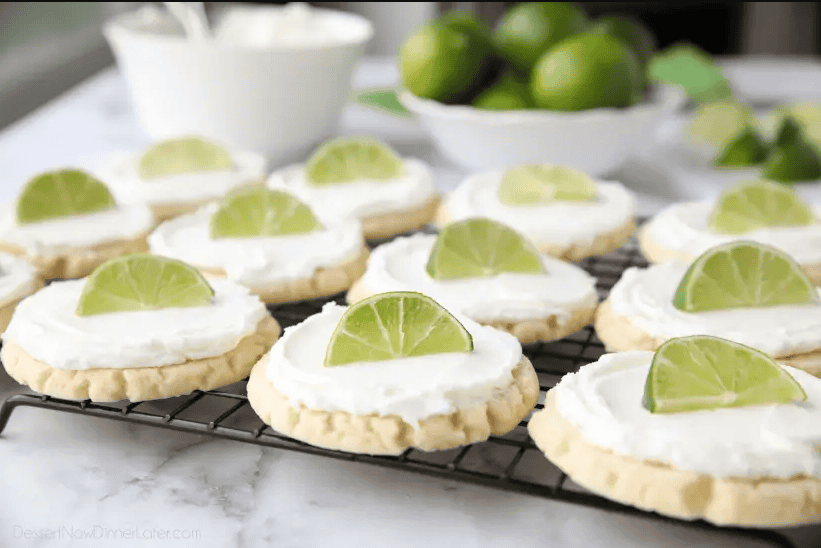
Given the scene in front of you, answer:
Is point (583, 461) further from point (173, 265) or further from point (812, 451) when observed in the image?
point (173, 265)

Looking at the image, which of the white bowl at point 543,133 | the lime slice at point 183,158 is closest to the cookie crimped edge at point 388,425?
the lime slice at point 183,158

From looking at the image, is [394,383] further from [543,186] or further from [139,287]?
[543,186]

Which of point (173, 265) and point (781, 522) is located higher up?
point (173, 265)

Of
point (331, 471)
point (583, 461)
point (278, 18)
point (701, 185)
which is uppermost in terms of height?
point (278, 18)

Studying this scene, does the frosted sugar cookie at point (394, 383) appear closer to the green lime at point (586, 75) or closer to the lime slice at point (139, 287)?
the lime slice at point (139, 287)

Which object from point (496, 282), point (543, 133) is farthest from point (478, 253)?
point (543, 133)

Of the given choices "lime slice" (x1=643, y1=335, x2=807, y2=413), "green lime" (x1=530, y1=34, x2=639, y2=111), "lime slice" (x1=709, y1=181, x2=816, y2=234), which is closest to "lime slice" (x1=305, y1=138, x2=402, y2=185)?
"green lime" (x1=530, y1=34, x2=639, y2=111)

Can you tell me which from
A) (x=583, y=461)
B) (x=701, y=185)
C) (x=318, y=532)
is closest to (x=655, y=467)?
(x=583, y=461)

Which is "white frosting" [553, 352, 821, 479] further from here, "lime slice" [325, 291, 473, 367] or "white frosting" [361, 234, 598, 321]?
"white frosting" [361, 234, 598, 321]
